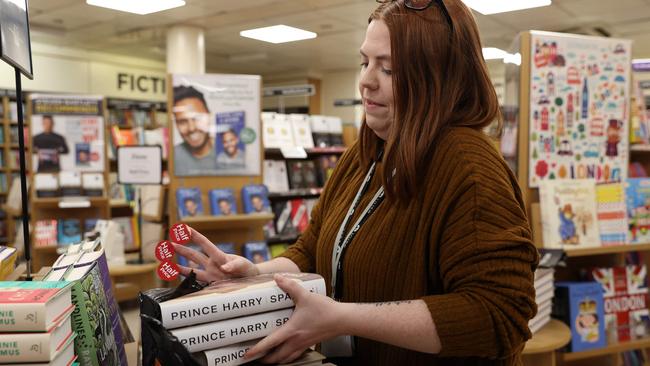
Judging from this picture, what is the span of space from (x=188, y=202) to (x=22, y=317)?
338 centimetres

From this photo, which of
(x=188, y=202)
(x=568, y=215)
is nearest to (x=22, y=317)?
(x=568, y=215)

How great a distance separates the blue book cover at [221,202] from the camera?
4.21 metres

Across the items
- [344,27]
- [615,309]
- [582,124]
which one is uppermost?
[344,27]

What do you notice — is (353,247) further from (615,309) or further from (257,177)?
(257,177)

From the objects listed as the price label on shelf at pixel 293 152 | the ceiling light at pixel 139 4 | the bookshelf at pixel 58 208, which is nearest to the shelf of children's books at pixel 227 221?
the price label on shelf at pixel 293 152

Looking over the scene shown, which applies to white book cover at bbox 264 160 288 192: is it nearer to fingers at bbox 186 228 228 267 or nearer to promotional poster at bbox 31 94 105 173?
promotional poster at bbox 31 94 105 173

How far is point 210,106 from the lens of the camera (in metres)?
4.25

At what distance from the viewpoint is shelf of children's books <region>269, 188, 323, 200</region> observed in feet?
16.6

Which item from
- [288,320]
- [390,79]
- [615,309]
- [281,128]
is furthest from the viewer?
[281,128]

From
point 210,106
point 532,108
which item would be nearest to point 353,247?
point 532,108

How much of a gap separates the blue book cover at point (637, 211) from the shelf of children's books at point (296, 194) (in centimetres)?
272

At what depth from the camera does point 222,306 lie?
0.95m

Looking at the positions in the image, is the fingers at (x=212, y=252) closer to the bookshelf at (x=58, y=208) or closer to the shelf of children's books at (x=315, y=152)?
the shelf of children's books at (x=315, y=152)

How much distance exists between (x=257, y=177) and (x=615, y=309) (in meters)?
2.68
